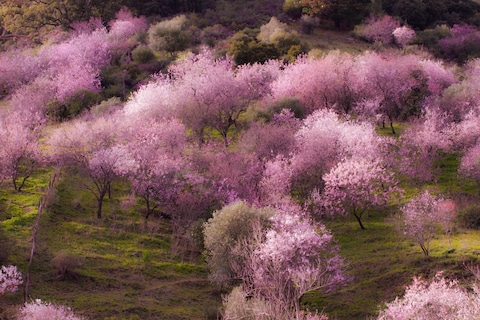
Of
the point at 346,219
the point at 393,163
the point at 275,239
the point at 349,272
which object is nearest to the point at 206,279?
the point at 275,239

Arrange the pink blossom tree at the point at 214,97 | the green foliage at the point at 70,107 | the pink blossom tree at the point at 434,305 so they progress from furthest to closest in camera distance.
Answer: the green foliage at the point at 70,107 < the pink blossom tree at the point at 214,97 < the pink blossom tree at the point at 434,305

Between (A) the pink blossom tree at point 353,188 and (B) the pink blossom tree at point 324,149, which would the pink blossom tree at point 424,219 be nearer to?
(A) the pink blossom tree at point 353,188

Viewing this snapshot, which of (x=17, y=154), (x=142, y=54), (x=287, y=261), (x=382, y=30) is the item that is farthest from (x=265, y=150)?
(x=382, y=30)

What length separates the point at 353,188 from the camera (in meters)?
34.8

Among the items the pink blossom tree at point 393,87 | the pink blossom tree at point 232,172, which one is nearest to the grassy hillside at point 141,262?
the pink blossom tree at point 232,172

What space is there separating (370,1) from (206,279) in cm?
6464

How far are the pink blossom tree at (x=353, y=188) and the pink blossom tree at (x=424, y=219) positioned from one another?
3144 millimetres

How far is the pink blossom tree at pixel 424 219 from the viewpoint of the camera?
30.2 meters

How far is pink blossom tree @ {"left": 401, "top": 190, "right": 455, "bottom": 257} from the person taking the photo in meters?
30.2

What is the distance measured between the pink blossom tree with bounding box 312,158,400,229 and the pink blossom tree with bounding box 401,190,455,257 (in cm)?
314

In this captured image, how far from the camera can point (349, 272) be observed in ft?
102

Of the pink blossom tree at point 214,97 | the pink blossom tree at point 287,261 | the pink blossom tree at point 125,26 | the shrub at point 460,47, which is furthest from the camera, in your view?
the pink blossom tree at point 125,26

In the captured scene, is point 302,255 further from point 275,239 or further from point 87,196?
point 87,196

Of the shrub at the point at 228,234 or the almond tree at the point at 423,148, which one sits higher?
the shrub at the point at 228,234
